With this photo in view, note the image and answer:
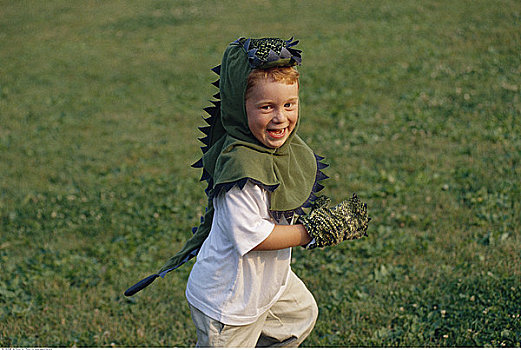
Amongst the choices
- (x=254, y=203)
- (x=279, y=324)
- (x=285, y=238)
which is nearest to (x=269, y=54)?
A: (x=254, y=203)

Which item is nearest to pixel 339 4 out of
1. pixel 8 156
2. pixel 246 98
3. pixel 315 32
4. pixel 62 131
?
pixel 315 32

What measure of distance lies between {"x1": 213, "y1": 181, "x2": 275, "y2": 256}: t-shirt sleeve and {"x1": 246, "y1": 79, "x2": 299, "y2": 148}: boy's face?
256mm

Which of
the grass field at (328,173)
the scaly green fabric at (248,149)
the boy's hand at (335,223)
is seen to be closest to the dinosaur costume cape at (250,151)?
the scaly green fabric at (248,149)

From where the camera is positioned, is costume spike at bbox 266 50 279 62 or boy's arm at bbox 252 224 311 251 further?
boy's arm at bbox 252 224 311 251

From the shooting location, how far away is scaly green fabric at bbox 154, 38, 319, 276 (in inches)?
111

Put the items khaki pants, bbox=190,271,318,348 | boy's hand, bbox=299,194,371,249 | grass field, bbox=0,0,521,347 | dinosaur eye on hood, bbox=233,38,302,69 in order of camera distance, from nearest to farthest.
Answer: dinosaur eye on hood, bbox=233,38,302,69
boy's hand, bbox=299,194,371,249
khaki pants, bbox=190,271,318,348
grass field, bbox=0,0,521,347

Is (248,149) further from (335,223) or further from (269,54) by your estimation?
(335,223)

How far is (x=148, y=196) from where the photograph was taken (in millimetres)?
7086

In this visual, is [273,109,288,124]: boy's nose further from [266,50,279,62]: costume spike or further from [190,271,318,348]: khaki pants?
[190,271,318,348]: khaki pants

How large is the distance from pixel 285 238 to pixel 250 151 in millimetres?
467

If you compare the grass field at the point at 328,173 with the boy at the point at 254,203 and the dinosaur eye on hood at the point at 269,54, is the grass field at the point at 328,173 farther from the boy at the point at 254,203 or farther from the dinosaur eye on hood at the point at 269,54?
the dinosaur eye on hood at the point at 269,54

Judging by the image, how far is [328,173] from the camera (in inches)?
288

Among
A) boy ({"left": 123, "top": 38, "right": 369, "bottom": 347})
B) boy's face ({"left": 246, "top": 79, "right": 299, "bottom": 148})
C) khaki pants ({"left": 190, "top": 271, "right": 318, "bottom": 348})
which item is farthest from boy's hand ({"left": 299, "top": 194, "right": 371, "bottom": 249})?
khaki pants ({"left": 190, "top": 271, "right": 318, "bottom": 348})

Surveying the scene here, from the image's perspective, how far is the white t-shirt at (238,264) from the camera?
2.88 m
